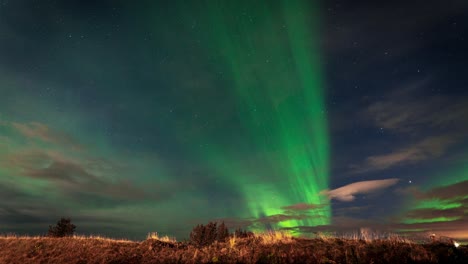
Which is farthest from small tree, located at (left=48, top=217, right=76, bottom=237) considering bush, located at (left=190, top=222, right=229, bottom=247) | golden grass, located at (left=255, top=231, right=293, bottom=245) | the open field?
golden grass, located at (left=255, top=231, right=293, bottom=245)

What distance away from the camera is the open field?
14.3 metres

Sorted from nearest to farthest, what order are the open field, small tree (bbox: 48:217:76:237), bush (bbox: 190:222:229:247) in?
the open field < small tree (bbox: 48:217:76:237) < bush (bbox: 190:222:229:247)

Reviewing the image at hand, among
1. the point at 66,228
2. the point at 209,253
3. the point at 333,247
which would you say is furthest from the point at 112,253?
the point at 66,228

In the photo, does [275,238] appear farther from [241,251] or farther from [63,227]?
[63,227]

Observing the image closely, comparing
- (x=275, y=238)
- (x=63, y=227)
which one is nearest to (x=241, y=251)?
(x=275, y=238)

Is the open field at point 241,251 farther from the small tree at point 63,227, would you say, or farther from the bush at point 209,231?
the bush at point 209,231

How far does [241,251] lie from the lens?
17.0m

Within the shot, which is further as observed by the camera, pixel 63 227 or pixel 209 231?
pixel 209 231

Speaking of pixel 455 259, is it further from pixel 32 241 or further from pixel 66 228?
pixel 66 228

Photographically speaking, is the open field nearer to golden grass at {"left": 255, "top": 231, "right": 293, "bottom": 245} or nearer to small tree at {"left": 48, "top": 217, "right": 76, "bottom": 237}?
golden grass at {"left": 255, "top": 231, "right": 293, "bottom": 245}

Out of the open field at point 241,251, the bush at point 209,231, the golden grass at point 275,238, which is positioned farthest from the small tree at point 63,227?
the golden grass at point 275,238

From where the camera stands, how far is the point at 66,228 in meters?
68.2

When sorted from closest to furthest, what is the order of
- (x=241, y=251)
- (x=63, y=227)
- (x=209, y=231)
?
(x=241, y=251) < (x=63, y=227) < (x=209, y=231)

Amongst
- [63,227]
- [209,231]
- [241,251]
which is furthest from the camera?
[209,231]
